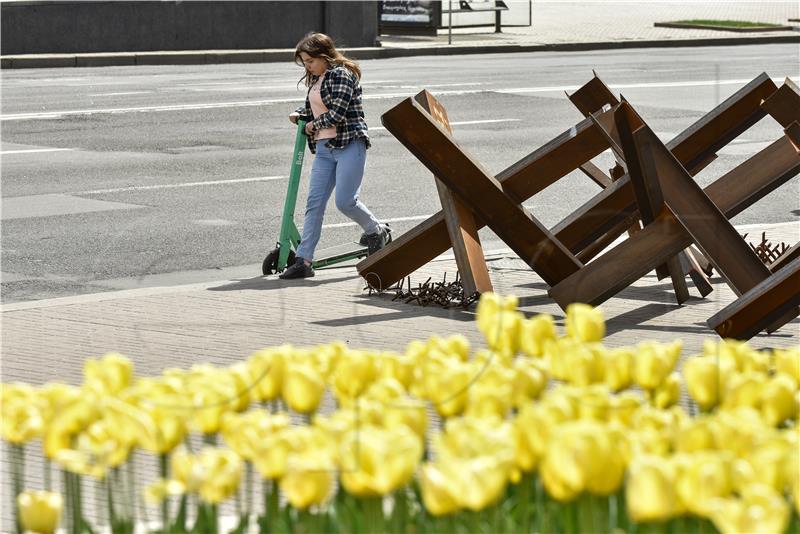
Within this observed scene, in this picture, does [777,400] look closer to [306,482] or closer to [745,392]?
[745,392]

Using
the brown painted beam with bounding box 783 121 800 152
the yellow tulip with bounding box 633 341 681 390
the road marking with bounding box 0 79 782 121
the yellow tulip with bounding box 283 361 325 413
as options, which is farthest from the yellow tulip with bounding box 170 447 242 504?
the road marking with bounding box 0 79 782 121

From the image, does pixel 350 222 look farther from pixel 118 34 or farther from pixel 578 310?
pixel 118 34

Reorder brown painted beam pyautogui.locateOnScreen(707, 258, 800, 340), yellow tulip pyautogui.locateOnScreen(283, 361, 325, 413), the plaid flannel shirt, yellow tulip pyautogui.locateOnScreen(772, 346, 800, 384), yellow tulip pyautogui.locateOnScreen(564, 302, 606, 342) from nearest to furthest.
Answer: yellow tulip pyautogui.locateOnScreen(283, 361, 325, 413)
yellow tulip pyautogui.locateOnScreen(772, 346, 800, 384)
yellow tulip pyautogui.locateOnScreen(564, 302, 606, 342)
brown painted beam pyautogui.locateOnScreen(707, 258, 800, 340)
the plaid flannel shirt


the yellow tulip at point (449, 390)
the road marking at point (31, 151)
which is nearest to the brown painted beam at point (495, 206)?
the yellow tulip at point (449, 390)

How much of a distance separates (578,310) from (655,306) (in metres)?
5.44

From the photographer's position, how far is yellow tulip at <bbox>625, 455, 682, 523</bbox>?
2156mm

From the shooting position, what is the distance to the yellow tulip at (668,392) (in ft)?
9.90

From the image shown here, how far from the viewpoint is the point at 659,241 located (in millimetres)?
7500

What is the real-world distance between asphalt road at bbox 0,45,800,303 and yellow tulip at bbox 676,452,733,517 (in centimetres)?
746

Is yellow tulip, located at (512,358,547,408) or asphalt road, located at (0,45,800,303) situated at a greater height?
asphalt road, located at (0,45,800,303)

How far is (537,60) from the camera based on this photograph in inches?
1206

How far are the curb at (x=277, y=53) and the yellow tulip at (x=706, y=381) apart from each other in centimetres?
2677

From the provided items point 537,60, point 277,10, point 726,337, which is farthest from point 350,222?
point 277,10

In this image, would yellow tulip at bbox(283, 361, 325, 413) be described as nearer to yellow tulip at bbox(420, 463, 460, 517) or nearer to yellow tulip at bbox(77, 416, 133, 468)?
yellow tulip at bbox(77, 416, 133, 468)
